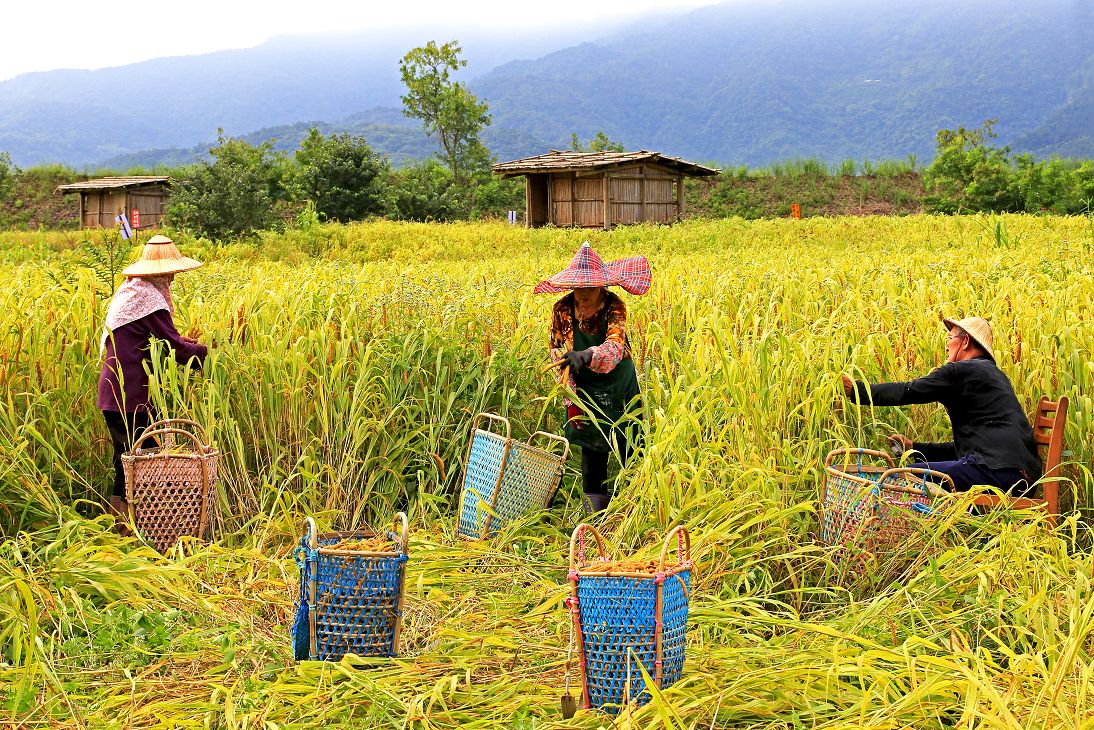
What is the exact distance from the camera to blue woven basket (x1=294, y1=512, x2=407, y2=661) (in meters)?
2.68

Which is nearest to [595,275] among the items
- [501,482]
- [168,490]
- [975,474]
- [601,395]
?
[601,395]

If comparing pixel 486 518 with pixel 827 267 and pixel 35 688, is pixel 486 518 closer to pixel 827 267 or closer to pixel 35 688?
pixel 35 688

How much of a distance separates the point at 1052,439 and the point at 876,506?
0.73 meters

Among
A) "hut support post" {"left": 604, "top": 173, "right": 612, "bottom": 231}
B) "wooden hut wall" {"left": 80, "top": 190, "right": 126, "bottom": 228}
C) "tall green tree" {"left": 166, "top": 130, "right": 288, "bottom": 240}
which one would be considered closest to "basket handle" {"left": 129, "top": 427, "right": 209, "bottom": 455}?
"tall green tree" {"left": 166, "top": 130, "right": 288, "bottom": 240}

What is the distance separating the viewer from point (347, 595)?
8.83 feet

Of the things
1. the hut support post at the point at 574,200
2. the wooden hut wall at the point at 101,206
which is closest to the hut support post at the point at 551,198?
the hut support post at the point at 574,200

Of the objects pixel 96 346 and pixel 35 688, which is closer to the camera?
pixel 35 688

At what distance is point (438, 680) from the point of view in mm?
→ 2520

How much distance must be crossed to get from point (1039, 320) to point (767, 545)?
192cm

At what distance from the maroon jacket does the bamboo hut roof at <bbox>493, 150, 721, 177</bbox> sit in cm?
1851

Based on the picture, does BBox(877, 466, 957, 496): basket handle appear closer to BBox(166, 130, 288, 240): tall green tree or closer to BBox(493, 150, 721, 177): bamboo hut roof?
BBox(166, 130, 288, 240): tall green tree

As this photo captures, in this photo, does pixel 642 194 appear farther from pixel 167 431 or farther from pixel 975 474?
pixel 975 474

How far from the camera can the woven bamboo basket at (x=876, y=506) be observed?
3.16 m

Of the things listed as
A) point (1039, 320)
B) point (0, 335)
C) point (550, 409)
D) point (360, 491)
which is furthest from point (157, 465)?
point (1039, 320)
